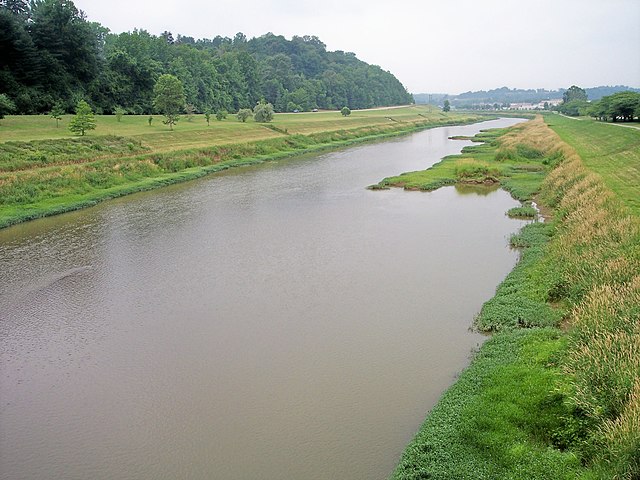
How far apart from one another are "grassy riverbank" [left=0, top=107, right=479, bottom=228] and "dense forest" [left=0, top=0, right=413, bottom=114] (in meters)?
5.60

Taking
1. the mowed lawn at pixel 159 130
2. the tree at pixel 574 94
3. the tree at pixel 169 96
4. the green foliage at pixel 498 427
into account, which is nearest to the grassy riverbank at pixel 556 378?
the green foliage at pixel 498 427

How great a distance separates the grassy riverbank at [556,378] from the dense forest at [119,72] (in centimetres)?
4659

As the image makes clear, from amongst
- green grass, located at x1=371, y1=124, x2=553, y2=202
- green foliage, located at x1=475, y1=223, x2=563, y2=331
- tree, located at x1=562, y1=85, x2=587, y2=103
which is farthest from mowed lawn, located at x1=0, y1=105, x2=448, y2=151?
tree, located at x1=562, y1=85, x2=587, y2=103

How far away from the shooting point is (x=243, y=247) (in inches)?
794

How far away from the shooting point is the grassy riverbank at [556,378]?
23.7 ft

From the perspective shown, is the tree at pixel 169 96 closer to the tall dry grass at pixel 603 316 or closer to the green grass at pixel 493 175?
the green grass at pixel 493 175

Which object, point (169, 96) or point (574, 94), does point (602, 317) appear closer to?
point (169, 96)

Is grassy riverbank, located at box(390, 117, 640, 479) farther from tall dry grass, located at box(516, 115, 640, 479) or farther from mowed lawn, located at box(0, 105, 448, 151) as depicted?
mowed lawn, located at box(0, 105, 448, 151)

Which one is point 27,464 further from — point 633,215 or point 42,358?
point 633,215

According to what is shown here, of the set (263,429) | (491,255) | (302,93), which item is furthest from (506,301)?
(302,93)

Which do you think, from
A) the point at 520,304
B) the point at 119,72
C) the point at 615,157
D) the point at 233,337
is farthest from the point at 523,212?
the point at 119,72

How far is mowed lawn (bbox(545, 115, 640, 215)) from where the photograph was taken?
21.1 metres

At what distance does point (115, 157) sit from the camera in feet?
116

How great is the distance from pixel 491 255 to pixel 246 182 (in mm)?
20623
